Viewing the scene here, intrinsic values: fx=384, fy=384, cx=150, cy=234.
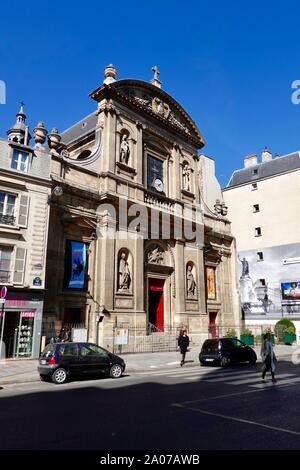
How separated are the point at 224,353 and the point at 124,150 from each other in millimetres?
15755

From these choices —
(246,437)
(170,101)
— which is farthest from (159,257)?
(246,437)

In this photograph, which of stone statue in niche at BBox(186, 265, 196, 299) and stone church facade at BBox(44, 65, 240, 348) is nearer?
stone church facade at BBox(44, 65, 240, 348)

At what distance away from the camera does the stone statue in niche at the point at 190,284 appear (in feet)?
93.4

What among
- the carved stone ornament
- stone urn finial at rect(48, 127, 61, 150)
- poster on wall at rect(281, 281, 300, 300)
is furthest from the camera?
poster on wall at rect(281, 281, 300, 300)

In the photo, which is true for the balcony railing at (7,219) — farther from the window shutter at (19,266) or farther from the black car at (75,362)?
the black car at (75,362)

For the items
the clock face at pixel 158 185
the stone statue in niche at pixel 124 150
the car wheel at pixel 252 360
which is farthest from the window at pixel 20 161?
the car wheel at pixel 252 360

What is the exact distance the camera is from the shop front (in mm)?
17031

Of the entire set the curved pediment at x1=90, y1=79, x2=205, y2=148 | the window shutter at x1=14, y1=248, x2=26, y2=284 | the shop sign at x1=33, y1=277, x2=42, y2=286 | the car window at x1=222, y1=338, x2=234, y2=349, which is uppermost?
the curved pediment at x1=90, y1=79, x2=205, y2=148

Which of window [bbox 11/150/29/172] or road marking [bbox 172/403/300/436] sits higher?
window [bbox 11/150/29/172]

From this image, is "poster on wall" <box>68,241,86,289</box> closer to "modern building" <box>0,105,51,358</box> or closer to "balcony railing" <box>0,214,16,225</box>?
"modern building" <box>0,105,51,358</box>

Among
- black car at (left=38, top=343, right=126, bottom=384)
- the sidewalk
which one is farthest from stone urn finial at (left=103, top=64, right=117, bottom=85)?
black car at (left=38, top=343, right=126, bottom=384)

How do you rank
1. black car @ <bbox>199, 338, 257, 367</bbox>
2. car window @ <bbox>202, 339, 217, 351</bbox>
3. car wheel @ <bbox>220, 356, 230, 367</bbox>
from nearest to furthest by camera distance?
car wheel @ <bbox>220, 356, 230, 367</bbox> < black car @ <bbox>199, 338, 257, 367</bbox> < car window @ <bbox>202, 339, 217, 351</bbox>

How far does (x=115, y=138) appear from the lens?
2602 centimetres

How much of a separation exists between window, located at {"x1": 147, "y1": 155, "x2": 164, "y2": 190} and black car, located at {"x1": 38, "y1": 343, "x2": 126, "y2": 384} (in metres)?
17.1
